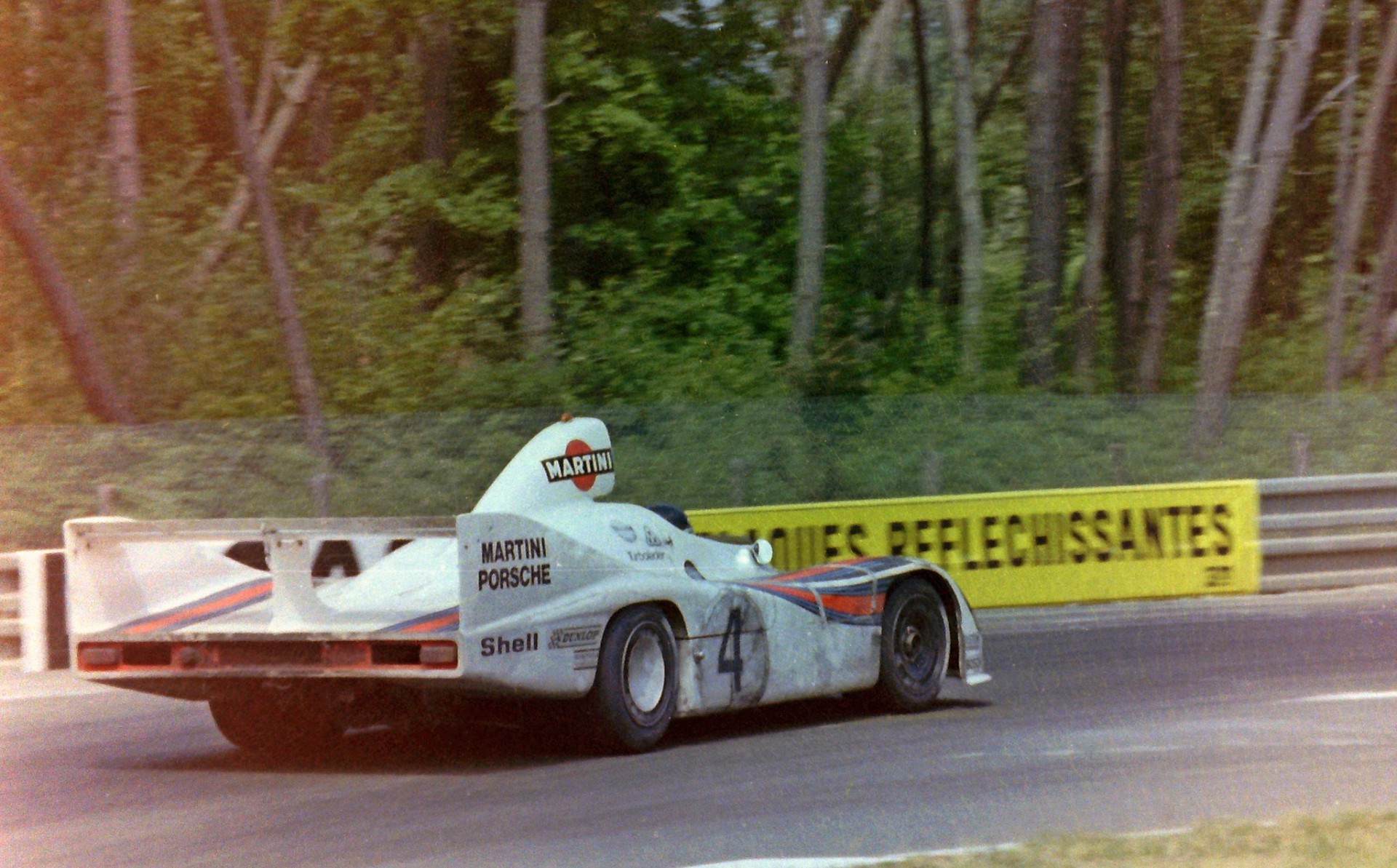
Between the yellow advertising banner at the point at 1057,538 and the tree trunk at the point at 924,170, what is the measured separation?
15841 mm

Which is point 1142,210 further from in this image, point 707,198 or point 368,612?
point 368,612

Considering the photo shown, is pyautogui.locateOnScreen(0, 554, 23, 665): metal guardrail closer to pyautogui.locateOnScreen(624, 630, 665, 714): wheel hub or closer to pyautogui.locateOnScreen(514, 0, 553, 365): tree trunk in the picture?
pyautogui.locateOnScreen(624, 630, 665, 714): wheel hub

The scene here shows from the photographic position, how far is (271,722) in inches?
333

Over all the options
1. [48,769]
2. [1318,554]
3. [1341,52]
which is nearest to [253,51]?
[1341,52]

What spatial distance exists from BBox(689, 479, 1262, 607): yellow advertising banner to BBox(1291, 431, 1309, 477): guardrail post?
2264 mm

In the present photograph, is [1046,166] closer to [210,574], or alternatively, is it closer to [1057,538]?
[1057,538]

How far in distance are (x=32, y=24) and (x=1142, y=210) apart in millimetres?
17166

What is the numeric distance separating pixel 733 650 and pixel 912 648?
1577mm

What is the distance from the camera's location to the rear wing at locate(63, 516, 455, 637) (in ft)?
24.4

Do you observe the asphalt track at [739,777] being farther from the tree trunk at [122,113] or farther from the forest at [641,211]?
the tree trunk at [122,113]

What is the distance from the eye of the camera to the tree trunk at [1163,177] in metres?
26.5

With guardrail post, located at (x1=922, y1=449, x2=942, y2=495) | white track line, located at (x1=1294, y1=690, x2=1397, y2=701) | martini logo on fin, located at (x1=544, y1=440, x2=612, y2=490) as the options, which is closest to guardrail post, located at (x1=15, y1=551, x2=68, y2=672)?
martini logo on fin, located at (x1=544, y1=440, x2=612, y2=490)

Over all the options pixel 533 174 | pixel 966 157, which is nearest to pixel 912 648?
pixel 533 174

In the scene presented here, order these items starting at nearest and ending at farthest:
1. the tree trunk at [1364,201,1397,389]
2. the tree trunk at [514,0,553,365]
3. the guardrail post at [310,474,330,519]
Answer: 1. the guardrail post at [310,474,330,519]
2. the tree trunk at [514,0,553,365]
3. the tree trunk at [1364,201,1397,389]
